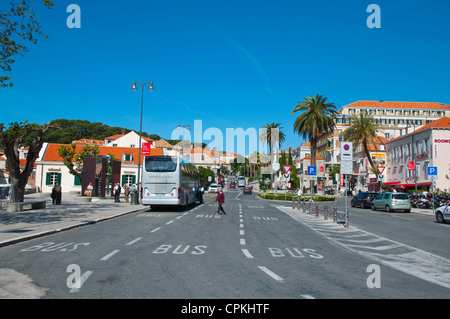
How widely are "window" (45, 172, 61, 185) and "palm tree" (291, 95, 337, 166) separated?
33.1m

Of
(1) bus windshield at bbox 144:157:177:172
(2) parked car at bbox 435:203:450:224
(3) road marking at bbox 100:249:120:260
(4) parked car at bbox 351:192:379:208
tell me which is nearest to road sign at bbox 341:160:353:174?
(2) parked car at bbox 435:203:450:224

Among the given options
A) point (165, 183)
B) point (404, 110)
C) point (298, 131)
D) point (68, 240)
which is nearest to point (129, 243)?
point (68, 240)

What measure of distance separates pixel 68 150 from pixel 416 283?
A: 4267cm

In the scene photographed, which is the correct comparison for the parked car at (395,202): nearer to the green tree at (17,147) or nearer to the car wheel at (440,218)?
the car wheel at (440,218)

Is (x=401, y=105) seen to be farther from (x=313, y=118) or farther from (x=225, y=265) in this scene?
(x=225, y=265)

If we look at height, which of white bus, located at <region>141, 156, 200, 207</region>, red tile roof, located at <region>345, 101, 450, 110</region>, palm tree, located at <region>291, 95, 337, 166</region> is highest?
red tile roof, located at <region>345, 101, 450, 110</region>

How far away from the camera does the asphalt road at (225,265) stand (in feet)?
20.6

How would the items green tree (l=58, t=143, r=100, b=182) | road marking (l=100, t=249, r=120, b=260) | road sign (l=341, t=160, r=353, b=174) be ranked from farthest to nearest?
green tree (l=58, t=143, r=100, b=182) → road sign (l=341, t=160, r=353, b=174) → road marking (l=100, t=249, r=120, b=260)

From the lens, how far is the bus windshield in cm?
2406

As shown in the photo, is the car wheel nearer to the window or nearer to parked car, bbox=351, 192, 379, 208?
parked car, bbox=351, 192, 379, 208

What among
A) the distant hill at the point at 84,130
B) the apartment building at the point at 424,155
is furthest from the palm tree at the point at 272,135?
the distant hill at the point at 84,130

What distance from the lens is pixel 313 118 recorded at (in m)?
41.6

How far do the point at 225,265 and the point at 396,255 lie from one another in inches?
215
